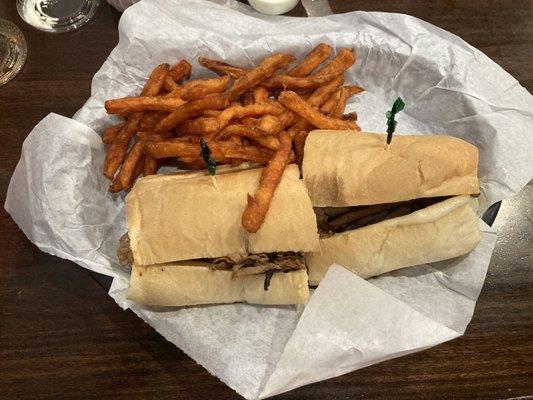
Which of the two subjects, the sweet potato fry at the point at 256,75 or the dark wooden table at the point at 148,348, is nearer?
the dark wooden table at the point at 148,348

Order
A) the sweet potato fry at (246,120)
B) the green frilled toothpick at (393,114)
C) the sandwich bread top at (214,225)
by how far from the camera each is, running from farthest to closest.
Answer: the sweet potato fry at (246,120)
the sandwich bread top at (214,225)
the green frilled toothpick at (393,114)

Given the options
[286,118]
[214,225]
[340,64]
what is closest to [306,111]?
[286,118]


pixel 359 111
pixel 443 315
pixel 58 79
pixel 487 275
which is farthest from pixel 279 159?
pixel 58 79

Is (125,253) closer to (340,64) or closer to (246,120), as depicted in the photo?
(246,120)

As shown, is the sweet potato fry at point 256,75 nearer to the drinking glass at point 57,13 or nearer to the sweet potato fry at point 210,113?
the sweet potato fry at point 210,113

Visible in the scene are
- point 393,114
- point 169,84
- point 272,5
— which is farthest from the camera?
point 272,5

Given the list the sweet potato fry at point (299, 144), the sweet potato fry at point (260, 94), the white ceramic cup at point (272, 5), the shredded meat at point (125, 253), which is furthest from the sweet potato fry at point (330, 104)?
the shredded meat at point (125, 253)

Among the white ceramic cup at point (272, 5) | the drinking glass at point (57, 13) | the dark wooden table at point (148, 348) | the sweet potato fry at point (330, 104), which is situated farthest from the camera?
the drinking glass at point (57, 13)
